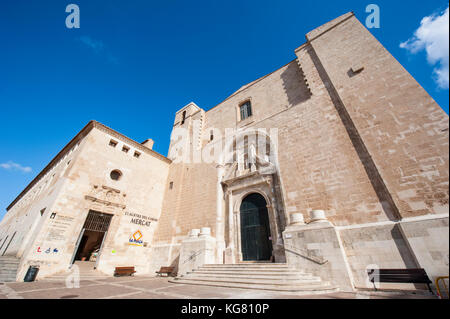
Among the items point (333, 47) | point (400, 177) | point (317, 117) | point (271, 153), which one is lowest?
point (400, 177)

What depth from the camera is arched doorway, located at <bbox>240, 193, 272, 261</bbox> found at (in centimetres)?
927

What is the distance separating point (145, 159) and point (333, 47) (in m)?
14.8

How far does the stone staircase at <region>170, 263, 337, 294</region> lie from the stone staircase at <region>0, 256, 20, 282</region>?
736cm

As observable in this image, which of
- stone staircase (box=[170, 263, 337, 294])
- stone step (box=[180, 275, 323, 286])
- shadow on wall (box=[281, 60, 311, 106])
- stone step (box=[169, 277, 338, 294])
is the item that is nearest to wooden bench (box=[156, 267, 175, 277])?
stone staircase (box=[170, 263, 337, 294])

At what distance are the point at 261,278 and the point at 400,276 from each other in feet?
12.8

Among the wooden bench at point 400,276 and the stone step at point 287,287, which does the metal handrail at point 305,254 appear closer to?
the stone step at point 287,287

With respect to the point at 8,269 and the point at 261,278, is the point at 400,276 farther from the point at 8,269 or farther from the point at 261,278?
the point at 8,269

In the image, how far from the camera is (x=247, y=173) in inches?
438

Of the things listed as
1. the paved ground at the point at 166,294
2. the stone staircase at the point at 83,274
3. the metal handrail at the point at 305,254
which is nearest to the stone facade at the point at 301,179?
the metal handrail at the point at 305,254

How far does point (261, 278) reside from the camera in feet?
20.5

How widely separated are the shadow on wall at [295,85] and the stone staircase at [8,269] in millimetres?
16336

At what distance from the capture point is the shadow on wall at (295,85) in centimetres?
1126
